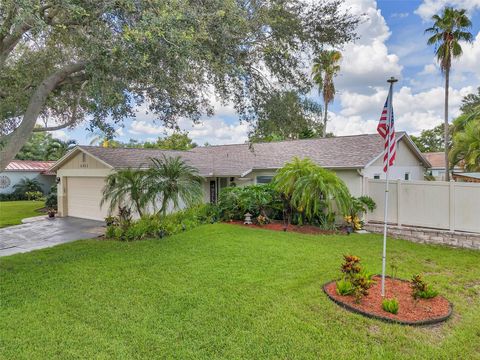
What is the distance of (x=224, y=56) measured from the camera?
7477 millimetres

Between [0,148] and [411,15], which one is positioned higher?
[411,15]

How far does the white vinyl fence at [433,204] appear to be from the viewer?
32.1ft

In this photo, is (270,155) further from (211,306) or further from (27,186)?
(27,186)

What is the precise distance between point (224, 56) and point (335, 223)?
27.9 feet

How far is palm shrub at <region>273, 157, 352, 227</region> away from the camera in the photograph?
11.4m

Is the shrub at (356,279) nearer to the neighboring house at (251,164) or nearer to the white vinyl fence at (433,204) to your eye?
the white vinyl fence at (433,204)

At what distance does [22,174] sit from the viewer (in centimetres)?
2606

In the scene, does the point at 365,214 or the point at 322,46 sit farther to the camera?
the point at 365,214

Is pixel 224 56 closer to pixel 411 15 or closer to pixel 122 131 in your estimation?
pixel 122 131

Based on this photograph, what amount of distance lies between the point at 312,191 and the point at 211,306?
742 centimetres

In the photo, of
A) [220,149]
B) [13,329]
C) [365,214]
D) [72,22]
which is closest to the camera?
[13,329]

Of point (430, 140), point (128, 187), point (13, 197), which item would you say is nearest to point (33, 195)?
point (13, 197)

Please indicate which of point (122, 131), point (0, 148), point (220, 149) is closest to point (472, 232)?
point (122, 131)

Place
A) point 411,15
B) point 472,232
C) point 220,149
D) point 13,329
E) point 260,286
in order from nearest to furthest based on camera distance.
A: 1. point 13,329
2. point 260,286
3. point 472,232
4. point 411,15
5. point 220,149
